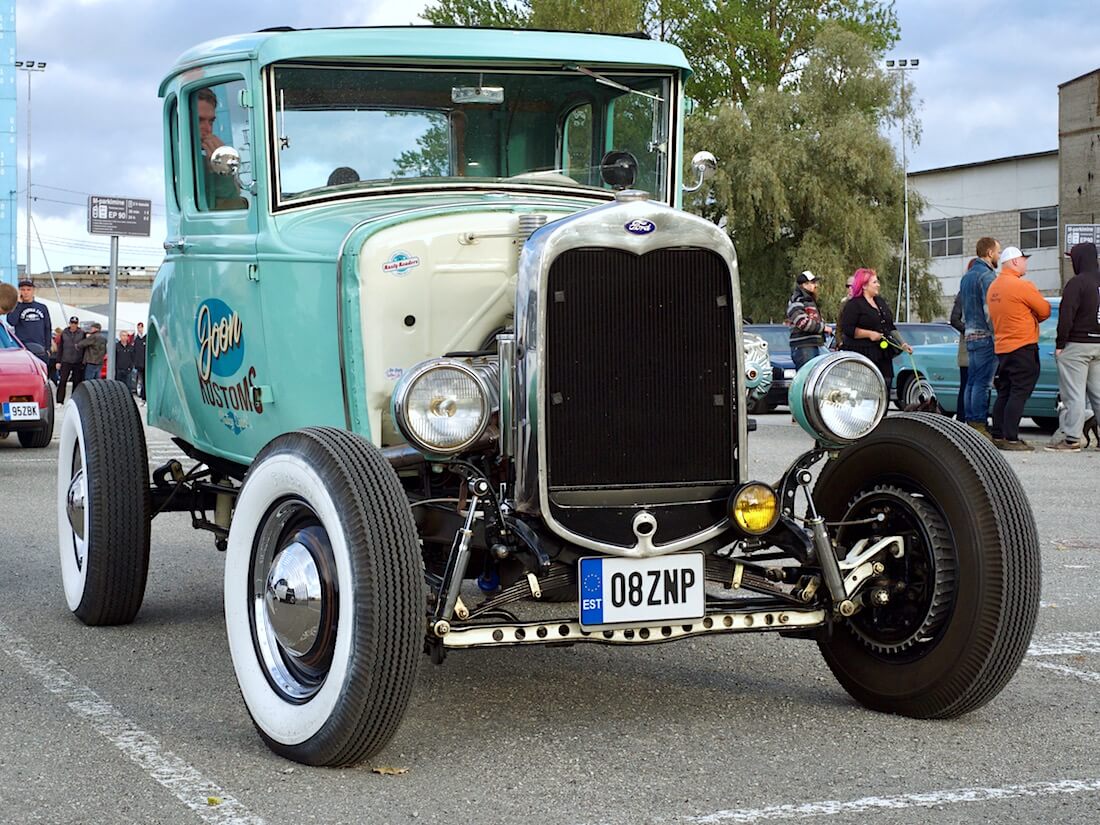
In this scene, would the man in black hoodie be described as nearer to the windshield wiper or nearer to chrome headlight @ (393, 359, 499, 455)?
the windshield wiper

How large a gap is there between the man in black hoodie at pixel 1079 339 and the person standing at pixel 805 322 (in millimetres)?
2495

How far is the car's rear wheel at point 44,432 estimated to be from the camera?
15.4 metres

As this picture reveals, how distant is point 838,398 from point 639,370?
648 mm

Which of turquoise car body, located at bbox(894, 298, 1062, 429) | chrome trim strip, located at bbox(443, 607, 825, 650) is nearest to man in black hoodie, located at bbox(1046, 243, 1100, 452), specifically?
turquoise car body, located at bbox(894, 298, 1062, 429)

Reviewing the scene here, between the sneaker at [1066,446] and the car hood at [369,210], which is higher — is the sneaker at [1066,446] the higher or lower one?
the lower one

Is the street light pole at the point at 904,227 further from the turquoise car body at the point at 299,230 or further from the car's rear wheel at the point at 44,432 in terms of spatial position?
the turquoise car body at the point at 299,230

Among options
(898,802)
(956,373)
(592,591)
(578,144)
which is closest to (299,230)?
(578,144)

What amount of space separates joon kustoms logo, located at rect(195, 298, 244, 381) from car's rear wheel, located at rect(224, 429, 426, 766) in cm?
130

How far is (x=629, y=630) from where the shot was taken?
4430 mm

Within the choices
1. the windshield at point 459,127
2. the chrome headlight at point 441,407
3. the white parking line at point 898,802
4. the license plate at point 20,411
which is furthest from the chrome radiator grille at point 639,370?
the license plate at point 20,411

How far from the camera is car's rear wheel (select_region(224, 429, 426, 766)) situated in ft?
13.4

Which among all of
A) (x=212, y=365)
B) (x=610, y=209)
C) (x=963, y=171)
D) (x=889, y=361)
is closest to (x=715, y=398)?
(x=610, y=209)

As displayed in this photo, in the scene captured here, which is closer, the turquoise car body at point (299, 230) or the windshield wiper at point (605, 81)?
the turquoise car body at point (299, 230)

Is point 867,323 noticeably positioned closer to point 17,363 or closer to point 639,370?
point 17,363
